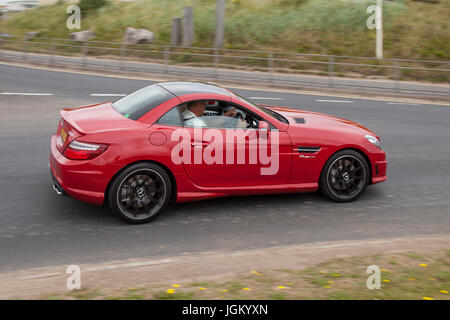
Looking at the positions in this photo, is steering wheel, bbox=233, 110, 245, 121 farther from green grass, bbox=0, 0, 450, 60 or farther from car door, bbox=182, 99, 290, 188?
green grass, bbox=0, 0, 450, 60

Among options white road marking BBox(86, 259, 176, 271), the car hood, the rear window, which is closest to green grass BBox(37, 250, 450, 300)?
white road marking BBox(86, 259, 176, 271)

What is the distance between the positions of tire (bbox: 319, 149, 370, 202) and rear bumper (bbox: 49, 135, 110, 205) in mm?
2898

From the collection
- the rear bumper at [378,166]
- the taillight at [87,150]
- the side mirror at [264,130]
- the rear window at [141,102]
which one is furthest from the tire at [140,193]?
the rear bumper at [378,166]

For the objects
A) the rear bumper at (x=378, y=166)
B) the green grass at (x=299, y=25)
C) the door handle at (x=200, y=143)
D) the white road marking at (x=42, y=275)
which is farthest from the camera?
the green grass at (x=299, y=25)

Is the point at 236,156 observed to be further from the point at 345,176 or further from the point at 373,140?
the point at 373,140

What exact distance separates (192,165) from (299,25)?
78.6 ft

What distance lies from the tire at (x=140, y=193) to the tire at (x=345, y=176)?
2168 mm

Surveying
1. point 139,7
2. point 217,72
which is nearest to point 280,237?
Answer: point 217,72

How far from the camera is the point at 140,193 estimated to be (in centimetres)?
675

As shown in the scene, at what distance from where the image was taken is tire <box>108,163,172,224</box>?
261 inches

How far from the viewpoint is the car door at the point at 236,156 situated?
696 cm

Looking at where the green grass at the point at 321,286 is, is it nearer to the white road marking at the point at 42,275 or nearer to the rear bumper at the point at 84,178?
the white road marking at the point at 42,275
